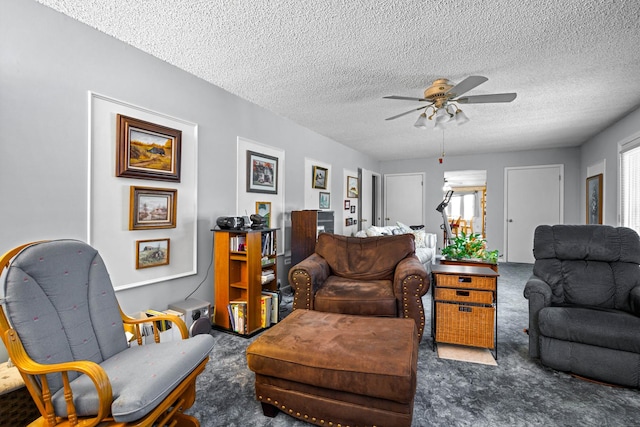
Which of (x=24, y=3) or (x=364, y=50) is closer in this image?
(x=24, y=3)

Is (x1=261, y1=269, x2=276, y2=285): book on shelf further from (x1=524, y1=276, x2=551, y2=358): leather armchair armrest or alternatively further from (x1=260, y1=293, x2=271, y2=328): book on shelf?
(x1=524, y1=276, x2=551, y2=358): leather armchair armrest

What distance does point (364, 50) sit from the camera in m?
2.48

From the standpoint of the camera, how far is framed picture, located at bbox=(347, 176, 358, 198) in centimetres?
636

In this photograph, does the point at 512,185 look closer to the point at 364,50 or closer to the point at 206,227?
the point at 364,50

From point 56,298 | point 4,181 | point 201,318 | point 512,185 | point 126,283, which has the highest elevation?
point 512,185

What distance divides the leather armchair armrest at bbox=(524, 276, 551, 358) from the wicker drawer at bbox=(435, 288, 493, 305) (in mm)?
279

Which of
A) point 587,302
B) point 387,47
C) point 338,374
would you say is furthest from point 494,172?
point 338,374

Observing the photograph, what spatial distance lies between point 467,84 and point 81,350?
10.1ft

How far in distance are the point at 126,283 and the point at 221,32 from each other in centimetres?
206

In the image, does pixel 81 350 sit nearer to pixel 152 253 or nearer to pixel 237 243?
pixel 152 253

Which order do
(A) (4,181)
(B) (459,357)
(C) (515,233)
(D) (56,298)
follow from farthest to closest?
(C) (515,233) → (B) (459,357) → (A) (4,181) → (D) (56,298)

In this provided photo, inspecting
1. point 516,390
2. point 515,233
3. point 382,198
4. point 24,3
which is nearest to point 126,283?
point 24,3

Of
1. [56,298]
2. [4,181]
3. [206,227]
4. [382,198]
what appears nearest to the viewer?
[56,298]

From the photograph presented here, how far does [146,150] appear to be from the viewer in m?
2.56
